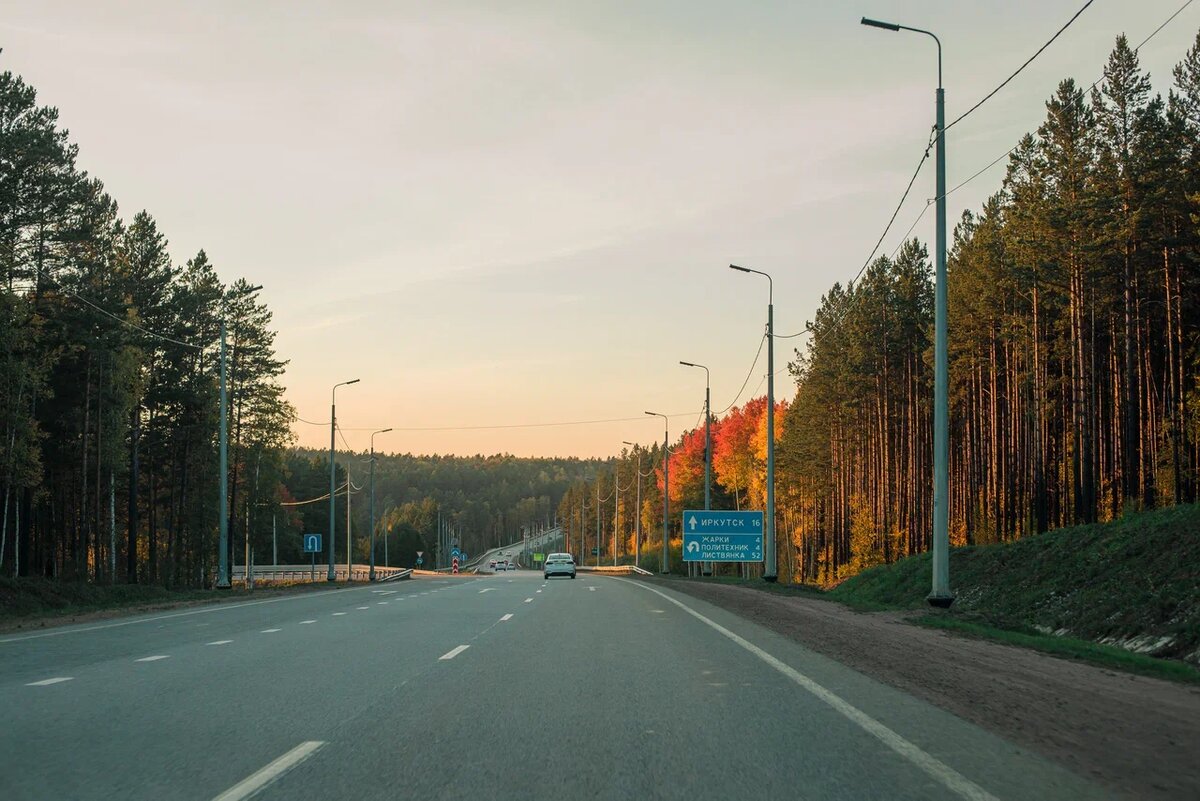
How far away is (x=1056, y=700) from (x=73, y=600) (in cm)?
2782

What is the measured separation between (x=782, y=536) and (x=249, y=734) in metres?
119

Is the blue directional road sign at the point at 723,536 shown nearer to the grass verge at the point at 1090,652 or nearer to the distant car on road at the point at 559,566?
the distant car on road at the point at 559,566

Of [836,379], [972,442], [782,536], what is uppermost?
[836,379]

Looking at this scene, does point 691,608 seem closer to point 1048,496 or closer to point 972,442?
point 1048,496

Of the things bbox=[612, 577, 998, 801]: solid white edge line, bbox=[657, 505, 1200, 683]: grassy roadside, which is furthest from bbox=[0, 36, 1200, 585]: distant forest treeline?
bbox=[612, 577, 998, 801]: solid white edge line

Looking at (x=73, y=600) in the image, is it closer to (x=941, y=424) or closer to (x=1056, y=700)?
(x=941, y=424)

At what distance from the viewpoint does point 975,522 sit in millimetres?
58188

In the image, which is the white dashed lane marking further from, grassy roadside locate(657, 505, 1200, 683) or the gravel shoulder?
grassy roadside locate(657, 505, 1200, 683)

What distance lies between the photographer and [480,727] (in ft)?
27.0

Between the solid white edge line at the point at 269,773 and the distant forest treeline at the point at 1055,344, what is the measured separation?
32840 mm

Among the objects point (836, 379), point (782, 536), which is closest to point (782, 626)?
point (836, 379)

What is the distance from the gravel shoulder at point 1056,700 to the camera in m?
6.69

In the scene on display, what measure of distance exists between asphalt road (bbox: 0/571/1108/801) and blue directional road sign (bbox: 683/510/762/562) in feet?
112

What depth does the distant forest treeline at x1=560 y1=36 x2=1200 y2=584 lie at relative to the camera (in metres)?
38.4
